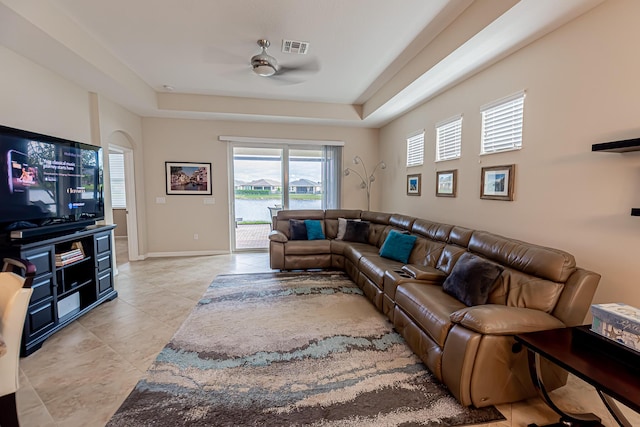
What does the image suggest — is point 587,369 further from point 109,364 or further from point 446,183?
point 109,364

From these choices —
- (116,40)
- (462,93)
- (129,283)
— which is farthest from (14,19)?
(462,93)

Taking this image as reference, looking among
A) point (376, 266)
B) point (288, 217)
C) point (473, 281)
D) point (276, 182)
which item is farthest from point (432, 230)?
point (276, 182)

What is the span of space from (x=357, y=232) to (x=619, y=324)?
3496mm

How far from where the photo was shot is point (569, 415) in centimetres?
160

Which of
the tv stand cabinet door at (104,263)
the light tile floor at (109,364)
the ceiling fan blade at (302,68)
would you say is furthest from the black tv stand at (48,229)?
the ceiling fan blade at (302,68)

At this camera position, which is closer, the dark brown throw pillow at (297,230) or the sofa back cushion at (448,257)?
the sofa back cushion at (448,257)

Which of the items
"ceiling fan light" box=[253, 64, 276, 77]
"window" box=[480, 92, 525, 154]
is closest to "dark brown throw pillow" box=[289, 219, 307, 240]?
"ceiling fan light" box=[253, 64, 276, 77]

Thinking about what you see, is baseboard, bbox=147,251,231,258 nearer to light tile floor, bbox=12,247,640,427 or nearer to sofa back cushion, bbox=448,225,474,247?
light tile floor, bbox=12,247,640,427

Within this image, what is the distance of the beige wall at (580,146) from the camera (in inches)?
75.4

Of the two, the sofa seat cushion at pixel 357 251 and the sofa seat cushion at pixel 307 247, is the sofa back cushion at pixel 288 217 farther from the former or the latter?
the sofa seat cushion at pixel 357 251

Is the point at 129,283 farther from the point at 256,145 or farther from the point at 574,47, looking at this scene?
the point at 574,47

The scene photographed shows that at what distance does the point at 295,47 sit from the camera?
10.5ft

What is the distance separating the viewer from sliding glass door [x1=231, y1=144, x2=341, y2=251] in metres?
5.88

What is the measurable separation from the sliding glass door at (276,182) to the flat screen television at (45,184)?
2.77 m
